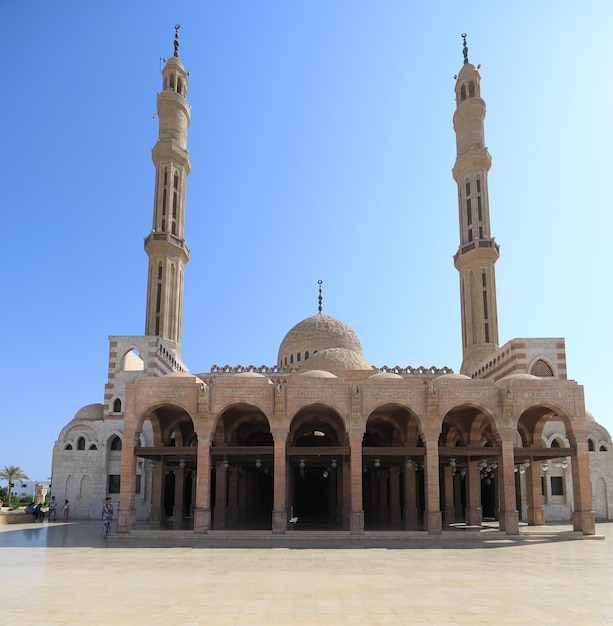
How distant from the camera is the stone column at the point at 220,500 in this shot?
29938mm

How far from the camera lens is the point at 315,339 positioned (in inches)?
1879

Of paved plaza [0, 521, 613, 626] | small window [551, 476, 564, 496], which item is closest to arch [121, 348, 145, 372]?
paved plaza [0, 521, 613, 626]

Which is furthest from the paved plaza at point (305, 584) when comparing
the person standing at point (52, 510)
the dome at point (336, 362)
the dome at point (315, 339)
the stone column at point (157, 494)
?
the dome at point (315, 339)

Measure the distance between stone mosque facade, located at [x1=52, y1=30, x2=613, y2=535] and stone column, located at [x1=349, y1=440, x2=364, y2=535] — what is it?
6 centimetres

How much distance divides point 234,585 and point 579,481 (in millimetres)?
17925

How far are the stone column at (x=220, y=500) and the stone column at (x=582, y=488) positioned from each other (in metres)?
15.5

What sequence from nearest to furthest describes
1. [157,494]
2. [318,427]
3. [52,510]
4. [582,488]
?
[582,488]
[157,494]
[52,510]
[318,427]

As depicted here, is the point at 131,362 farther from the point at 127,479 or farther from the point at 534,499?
the point at 534,499

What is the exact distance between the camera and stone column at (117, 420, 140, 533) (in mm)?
25859

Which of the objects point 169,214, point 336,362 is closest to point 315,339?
point 336,362

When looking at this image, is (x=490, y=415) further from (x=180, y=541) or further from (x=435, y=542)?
(x=180, y=541)

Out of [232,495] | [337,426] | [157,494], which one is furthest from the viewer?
[232,495]

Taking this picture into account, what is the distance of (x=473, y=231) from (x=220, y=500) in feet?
83.0

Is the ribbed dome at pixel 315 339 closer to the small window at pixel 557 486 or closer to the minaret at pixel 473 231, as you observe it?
the minaret at pixel 473 231
